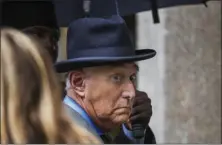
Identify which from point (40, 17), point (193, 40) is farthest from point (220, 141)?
point (40, 17)

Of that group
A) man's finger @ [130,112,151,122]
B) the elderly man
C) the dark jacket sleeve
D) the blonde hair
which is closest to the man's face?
the elderly man

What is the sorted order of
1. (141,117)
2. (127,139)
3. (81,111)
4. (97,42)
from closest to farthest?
(81,111), (97,42), (127,139), (141,117)

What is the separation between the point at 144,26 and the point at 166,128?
877 millimetres

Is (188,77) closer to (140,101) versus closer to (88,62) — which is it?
(140,101)

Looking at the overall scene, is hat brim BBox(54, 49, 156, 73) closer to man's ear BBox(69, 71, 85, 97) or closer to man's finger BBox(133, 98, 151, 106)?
man's ear BBox(69, 71, 85, 97)

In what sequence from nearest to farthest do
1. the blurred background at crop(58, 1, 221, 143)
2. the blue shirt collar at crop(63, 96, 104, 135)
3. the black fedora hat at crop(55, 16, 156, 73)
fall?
1. the blue shirt collar at crop(63, 96, 104, 135)
2. the black fedora hat at crop(55, 16, 156, 73)
3. the blurred background at crop(58, 1, 221, 143)

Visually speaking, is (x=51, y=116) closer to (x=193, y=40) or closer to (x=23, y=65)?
(x=23, y=65)

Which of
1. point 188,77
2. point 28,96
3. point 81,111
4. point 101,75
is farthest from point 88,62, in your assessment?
point 188,77

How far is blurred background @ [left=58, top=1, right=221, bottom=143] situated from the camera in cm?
607

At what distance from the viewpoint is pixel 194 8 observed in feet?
20.0

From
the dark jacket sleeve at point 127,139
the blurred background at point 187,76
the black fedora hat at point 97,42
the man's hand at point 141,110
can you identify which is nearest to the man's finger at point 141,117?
the man's hand at point 141,110

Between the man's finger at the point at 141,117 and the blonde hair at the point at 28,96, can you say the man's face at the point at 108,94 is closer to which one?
the man's finger at the point at 141,117

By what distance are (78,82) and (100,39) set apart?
0.78ft

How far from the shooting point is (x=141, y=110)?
153 inches
